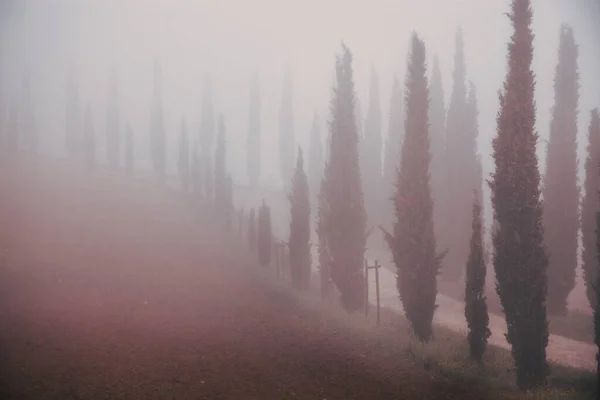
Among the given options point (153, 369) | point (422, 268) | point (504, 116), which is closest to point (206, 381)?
point (153, 369)

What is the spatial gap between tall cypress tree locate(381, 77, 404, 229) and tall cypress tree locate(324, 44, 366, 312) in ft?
48.4

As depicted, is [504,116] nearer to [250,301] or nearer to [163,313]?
[250,301]

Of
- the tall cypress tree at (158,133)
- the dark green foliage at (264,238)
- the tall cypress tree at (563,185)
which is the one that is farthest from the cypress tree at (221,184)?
the tall cypress tree at (563,185)

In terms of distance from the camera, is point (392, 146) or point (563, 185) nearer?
point (563, 185)

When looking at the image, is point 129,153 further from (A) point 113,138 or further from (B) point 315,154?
(B) point 315,154

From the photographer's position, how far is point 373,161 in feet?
133

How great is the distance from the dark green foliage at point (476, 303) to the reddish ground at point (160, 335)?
342 centimetres

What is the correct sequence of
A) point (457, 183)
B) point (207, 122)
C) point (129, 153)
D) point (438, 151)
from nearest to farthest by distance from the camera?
point (457, 183)
point (438, 151)
point (129, 153)
point (207, 122)

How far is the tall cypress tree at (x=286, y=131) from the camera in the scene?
175 ft

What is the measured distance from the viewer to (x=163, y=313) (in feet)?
45.4

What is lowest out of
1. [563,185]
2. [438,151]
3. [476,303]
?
[476,303]

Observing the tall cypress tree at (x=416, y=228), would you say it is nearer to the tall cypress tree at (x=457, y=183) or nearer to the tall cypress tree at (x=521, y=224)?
the tall cypress tree at (x=521, y=224)

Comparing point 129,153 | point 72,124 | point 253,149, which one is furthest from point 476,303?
point 72,124

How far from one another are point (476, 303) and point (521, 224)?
3.30 metres
